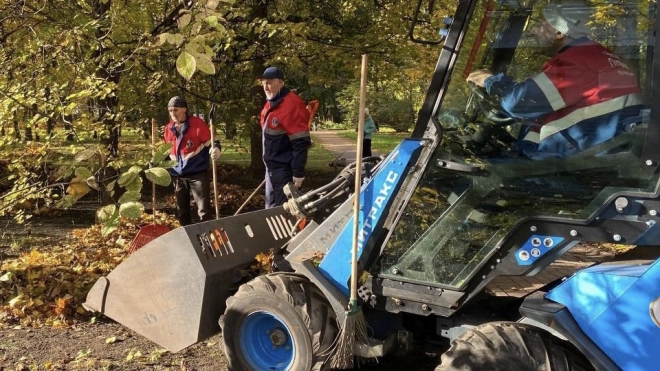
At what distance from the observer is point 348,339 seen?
3473mm

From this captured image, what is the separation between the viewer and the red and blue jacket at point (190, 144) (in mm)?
7535

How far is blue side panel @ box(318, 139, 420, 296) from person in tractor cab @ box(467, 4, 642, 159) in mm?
562

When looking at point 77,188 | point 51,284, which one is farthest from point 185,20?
point 51,284

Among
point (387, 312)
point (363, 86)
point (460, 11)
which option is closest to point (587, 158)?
point (460, 11)

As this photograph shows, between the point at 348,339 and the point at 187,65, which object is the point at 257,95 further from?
the point at 187,65

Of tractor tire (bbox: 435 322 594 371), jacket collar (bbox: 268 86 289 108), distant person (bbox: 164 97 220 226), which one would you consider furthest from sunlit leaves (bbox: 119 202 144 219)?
distant person (bbox: 164 97 220 226)

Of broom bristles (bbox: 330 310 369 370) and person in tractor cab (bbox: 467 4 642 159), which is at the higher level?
person in tractor cab (bbox: 467 4 642 159)

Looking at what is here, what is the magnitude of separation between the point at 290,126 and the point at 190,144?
179cm

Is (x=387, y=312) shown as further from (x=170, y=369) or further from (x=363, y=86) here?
(x=170, y=369)

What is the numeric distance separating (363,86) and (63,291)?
12.5 ft

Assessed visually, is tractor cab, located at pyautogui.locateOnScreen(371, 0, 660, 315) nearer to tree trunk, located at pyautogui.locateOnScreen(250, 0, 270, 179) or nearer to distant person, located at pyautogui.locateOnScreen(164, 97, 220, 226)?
distant person, located at pyautogui.locateOnScreen(164, 97, 220, 226)

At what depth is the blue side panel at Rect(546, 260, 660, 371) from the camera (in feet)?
8.35

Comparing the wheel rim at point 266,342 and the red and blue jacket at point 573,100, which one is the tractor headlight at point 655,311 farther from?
the wheel rim at point 266,342

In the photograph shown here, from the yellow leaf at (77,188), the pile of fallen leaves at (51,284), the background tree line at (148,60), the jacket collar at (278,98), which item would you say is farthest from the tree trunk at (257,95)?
the yellow leaf at (77,188)
